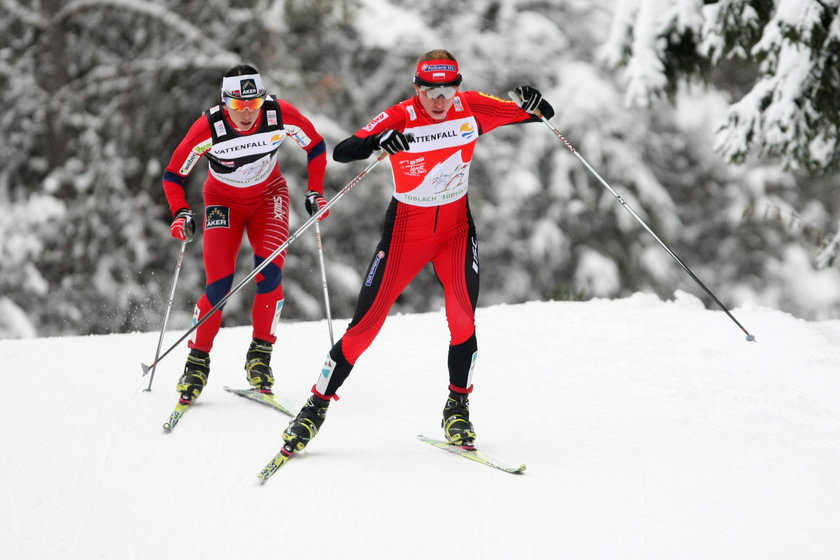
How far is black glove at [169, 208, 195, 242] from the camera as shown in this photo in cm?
546

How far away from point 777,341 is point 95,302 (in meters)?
11.4

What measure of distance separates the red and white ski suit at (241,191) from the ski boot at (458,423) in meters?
1.44

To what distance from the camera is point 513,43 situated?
49.4 feet

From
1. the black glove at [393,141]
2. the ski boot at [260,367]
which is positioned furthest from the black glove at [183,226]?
the black glove at [393,141]

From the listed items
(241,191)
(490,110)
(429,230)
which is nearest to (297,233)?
(429,230)

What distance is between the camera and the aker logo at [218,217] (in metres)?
5.73

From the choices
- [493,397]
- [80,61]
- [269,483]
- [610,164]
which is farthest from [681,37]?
[80,61]

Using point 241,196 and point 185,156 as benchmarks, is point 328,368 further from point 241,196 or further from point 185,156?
point 185,156

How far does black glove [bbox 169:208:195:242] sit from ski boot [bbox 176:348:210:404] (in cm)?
67

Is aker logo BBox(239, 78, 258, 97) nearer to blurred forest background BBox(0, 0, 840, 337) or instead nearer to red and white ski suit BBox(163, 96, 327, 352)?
red and white ski suit BBox(163, 96, 327, 352)

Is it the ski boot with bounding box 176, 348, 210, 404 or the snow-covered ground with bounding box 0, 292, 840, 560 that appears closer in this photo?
the snow-covered ground with bounding box 0, 292, 840, 560

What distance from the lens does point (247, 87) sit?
5.29 meters

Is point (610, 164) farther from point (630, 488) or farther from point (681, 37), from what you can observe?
point (630, 488)

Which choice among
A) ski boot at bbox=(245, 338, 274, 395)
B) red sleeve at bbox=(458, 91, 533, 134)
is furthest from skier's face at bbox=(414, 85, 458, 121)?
ski boot at bbox=(245, 338, 274, 395)
